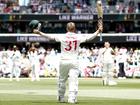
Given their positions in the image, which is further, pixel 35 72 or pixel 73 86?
pixel 35 72

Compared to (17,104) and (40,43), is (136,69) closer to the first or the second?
(40,43)

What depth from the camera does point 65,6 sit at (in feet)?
172

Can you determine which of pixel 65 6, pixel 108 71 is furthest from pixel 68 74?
pixel 65 6

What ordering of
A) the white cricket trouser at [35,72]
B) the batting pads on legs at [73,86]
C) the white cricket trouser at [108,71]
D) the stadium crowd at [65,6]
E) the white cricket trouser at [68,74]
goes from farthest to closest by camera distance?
the stadium crowd at [65,6] < the white cricket trouser at [35,72] < the white cricket trouser at [108,71] < the white cricket trouser at [68,74] < the batting pads on legs at [73,86]

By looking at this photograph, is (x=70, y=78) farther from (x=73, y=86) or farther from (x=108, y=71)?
(x=108, y=71)

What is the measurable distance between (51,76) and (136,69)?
6188mm

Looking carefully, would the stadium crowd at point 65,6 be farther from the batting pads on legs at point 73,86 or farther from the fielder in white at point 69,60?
the batting pads on legs at point 73,86

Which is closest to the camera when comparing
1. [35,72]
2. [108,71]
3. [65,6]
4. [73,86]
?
[73,86]

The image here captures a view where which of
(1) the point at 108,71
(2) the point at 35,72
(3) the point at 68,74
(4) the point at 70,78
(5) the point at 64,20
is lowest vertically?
(2) the point at 35,72

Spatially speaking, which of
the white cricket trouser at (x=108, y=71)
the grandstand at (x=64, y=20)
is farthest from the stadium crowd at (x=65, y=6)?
the white cricket trouser at (x=108, y=71)

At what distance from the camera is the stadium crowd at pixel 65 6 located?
169 ft

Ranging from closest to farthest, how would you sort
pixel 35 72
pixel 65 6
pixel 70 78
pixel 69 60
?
pixel 70 78, pixel 69 60, pixel 35 72, pixel 65 6

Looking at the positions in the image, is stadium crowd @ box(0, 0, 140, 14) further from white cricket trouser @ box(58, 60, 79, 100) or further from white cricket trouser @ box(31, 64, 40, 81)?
white cricket trouser @ box(58, 60, 79, 100)

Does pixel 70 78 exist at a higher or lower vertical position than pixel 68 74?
lower
